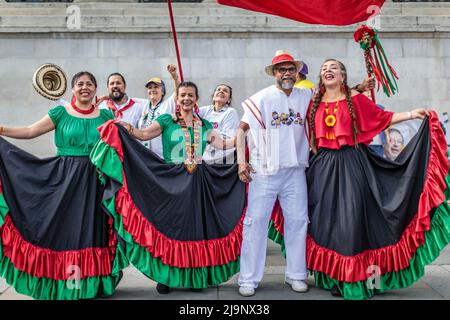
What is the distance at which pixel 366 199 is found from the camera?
409 centimetres

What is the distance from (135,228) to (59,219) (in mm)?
669

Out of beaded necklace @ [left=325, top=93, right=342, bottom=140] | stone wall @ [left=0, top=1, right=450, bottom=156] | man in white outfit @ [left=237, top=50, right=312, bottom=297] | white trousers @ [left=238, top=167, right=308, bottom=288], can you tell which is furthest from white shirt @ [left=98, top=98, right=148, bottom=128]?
stone wall @ [left=0, top=1, right=450, bottom=156]

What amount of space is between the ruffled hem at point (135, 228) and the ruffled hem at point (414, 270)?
3.88ft

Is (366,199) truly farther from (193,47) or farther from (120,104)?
(193,47)

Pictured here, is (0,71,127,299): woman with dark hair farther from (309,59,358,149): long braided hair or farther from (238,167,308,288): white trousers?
(309,59,358,149): long braided hair

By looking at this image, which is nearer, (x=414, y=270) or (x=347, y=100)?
(x=414, y=270)

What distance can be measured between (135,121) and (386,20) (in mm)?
6163

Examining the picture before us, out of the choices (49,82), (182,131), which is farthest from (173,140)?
(49,82)

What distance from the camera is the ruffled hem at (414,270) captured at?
154 inches

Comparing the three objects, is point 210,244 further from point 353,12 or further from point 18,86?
point 18,86

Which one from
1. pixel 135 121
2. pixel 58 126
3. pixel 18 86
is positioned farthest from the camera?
pixel 18 86

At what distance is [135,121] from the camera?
589 centimetres

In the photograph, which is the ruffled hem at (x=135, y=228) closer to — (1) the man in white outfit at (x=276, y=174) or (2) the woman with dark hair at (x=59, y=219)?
(2) the woman with dark hair at (x=59, y=219)
